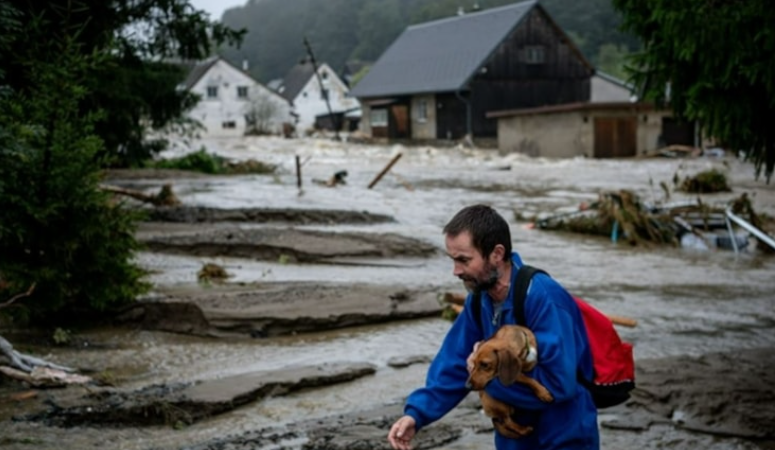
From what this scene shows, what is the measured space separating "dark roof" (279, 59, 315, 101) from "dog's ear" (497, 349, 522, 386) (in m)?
90.6

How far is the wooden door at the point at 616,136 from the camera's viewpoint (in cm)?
4525

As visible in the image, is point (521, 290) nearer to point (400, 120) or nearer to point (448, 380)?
point (448, 380)

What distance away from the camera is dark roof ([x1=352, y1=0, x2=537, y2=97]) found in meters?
62.6

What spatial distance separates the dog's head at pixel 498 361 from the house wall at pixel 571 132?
42.5m

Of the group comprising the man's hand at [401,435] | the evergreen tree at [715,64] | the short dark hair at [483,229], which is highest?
the evergreen tree at [715,64]

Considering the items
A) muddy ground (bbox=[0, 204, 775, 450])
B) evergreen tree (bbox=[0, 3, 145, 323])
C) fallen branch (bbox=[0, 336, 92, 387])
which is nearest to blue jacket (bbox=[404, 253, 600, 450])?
muddy ground (bbox=[0, 204, 775, 450])

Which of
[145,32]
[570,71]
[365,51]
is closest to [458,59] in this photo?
[570,71]

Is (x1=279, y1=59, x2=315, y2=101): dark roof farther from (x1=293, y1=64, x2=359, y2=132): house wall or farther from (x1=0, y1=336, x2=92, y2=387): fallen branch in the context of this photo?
(x1=0, y1=336, x2=92, y2=387): fallen branch

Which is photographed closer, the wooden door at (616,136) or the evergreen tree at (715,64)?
the evergreen tree at (715,64)

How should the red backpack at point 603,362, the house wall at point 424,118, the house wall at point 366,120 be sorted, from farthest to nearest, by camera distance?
1. the house wall at point 366,120
2. the house wall at point 424,118
3. the red backpack at point 603,362

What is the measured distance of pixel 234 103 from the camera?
86.2 m

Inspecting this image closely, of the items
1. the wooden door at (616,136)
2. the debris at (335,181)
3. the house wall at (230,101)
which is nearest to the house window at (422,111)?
the wooden door at (616,136)

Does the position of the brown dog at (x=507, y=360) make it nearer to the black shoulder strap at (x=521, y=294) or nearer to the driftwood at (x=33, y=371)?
the black shoulder strap at (x=521, y=294)

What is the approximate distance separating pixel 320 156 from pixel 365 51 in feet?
292
